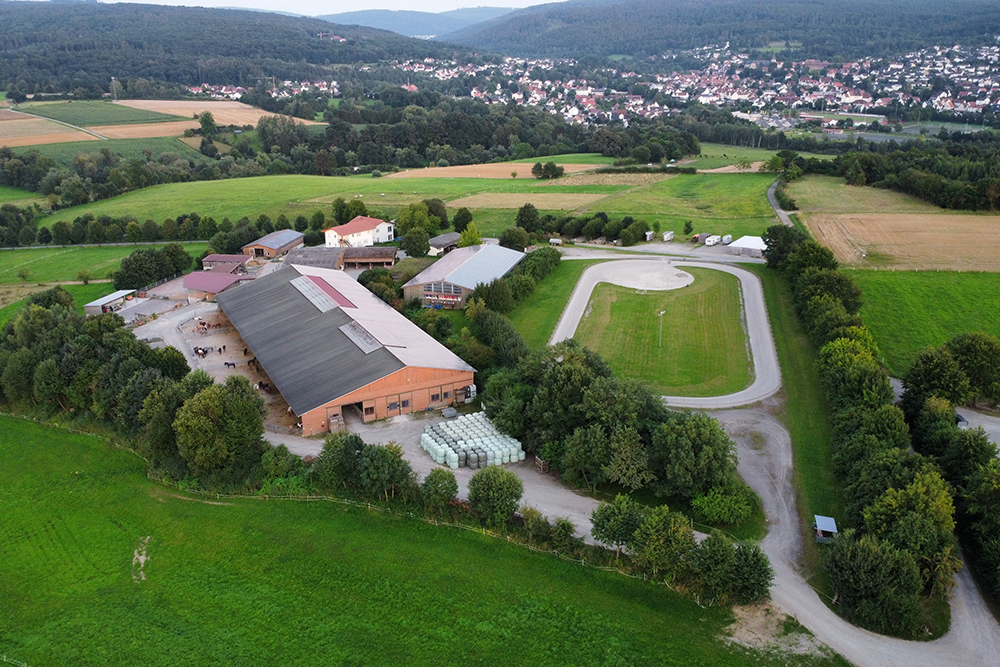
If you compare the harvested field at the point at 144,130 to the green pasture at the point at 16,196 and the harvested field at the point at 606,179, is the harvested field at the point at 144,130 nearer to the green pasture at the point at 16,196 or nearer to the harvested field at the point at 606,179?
the green pasture at the point at 16,196

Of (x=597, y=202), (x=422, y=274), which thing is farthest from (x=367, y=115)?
(x=422, y=274)

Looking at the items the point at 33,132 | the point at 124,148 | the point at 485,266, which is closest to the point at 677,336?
the point at 485,266

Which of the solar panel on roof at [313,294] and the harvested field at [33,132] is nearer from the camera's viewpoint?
the solar panel on roof at [313,294]

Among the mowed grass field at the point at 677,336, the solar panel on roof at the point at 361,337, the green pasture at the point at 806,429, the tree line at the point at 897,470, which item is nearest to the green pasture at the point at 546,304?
the mowed grass field at the point at 677,336

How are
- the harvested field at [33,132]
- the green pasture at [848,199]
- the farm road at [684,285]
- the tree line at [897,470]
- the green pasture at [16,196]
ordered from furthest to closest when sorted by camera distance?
the harvested field at [33,132], the green pasture at [16,196], the green pasture at [848,199], the farm road at [684,285], the tree line at [897,470]

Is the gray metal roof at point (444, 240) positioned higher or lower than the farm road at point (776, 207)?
lower
